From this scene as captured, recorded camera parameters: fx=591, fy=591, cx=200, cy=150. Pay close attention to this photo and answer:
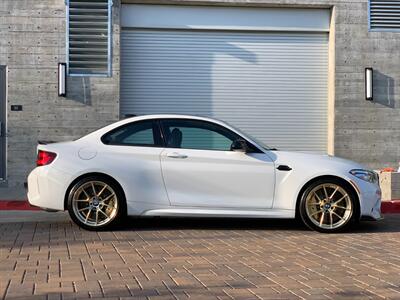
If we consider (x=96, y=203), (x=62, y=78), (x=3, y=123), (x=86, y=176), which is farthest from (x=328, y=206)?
(x=3, y=123)

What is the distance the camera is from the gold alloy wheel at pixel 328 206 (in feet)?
26.0

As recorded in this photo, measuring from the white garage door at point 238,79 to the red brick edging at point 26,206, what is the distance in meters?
3.75

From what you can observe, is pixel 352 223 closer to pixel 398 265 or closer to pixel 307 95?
pixel 398 265

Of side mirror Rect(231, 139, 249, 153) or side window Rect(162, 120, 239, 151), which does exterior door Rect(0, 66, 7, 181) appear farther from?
side mirror Rect(231, 139, 249, 153)

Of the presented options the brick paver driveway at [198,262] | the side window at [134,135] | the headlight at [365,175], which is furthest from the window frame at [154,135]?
the headlight at [365,175]

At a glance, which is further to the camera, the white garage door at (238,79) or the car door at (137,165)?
the white garage door at (238,79)

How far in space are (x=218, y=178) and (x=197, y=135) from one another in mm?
679

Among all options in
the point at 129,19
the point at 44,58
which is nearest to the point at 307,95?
the point at 129,19

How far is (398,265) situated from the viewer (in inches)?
238

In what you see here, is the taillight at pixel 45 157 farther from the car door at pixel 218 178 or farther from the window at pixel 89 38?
the window at pixel 89 38

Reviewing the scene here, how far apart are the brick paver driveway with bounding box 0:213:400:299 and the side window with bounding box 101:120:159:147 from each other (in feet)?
3.98

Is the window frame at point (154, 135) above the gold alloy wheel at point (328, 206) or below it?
above

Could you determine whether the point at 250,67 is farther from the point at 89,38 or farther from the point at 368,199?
the point at 368,199

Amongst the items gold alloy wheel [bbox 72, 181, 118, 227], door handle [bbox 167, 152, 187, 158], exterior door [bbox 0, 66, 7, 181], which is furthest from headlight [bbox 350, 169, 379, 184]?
exterior door [bbox 0, 66, 7, 181]
